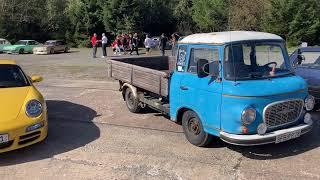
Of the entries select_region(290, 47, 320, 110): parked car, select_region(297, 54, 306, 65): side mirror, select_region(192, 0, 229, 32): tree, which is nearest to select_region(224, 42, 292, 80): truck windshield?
select_region(290, 47, 320, 110): parked car

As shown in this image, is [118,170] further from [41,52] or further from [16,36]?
[16,36]

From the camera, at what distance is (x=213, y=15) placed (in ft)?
153

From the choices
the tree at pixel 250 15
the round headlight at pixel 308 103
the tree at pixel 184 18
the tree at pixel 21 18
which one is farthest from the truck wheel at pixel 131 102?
the tree at pixel 184 18

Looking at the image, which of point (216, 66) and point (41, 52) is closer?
point (216, 66)

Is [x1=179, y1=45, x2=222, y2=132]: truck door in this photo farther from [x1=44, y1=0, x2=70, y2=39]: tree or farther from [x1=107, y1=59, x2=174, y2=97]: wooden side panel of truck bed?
[x1=44, y1=0, x2=70, y2=39]: tree

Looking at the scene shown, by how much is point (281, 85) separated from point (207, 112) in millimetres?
1242

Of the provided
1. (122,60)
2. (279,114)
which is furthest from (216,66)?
(122,60)

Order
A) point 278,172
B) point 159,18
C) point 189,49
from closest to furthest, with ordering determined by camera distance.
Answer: point 278,172
point 189,49
point 159,18

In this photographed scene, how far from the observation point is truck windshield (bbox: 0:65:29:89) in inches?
309

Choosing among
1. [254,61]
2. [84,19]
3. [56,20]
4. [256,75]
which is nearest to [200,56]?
[254,61]

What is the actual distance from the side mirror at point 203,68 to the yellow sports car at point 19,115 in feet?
9.06

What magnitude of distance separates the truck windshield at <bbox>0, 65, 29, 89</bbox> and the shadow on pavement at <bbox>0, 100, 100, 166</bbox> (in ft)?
3.74

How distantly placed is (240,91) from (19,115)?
11.7ft

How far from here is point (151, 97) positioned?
30.3 feet
